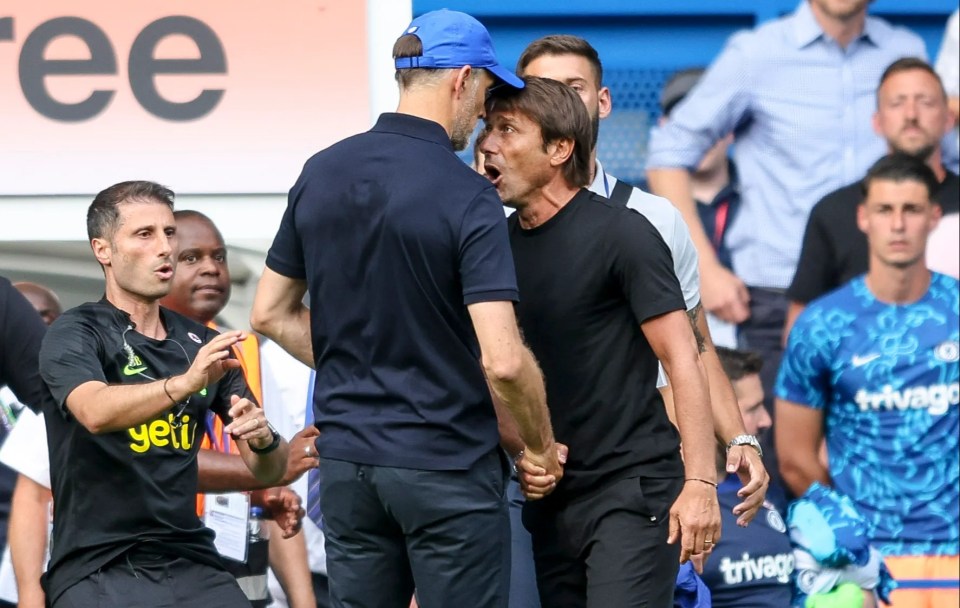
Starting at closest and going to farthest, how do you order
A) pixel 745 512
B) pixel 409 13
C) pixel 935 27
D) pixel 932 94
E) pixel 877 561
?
1. pixel 745 512
2. pixel 409 13
3. pixel 877 561
4. pixel 932 94
5. pixel 935 27

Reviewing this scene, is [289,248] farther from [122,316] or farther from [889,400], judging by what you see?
[889,400]

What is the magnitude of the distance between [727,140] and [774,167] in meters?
0.24

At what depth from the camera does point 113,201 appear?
4.33 metres

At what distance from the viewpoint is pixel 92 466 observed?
411cm

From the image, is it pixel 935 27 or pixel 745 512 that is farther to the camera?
pixel 935 27

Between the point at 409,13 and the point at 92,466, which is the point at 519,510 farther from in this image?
the point at 409,13

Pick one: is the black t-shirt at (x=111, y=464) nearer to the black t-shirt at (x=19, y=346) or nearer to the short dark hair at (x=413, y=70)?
the black t-shirt at (x=19, y=346)

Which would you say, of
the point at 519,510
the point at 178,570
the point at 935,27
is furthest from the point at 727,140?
the point at 178,570

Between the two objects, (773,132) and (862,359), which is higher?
(773,132)

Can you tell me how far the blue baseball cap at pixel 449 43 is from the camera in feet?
12.3

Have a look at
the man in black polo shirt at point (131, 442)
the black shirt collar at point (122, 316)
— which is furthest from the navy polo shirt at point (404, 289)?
the black shirt collar at point (122, 316)

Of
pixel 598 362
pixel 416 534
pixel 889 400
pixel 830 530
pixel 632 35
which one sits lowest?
pixel 830 530

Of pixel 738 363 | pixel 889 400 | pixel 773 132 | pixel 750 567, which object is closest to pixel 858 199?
pixel 773 132

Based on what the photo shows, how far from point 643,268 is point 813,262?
299cm
